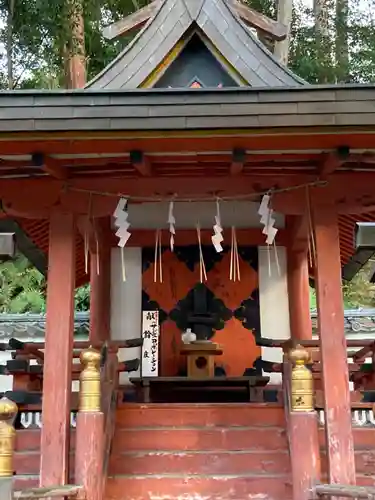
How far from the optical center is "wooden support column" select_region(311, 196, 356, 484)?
4953 mm

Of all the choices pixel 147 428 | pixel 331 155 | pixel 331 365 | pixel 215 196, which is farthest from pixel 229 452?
pixel 331 155

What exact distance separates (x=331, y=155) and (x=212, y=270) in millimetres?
4003

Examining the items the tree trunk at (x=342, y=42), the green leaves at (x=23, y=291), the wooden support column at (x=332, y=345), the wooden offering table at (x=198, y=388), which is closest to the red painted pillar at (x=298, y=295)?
the wooden offering table at (x=198, y=388)

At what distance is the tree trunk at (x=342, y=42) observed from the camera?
56.6 ft

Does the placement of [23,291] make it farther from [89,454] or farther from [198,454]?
[89,454]

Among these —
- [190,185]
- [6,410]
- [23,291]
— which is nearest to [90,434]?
[6,410]

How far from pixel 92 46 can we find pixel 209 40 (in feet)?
35.7

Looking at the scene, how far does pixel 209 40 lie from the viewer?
665 centimetres

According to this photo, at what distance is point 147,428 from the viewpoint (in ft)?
20.2

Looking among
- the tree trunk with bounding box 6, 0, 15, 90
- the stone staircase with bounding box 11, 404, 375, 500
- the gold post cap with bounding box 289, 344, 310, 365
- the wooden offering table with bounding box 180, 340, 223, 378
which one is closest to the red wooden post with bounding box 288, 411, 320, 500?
the gold post cap with bounding box 289, 344, 310, 365

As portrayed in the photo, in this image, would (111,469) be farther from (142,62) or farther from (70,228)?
(142,62)

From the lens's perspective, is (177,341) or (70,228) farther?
(177,341)

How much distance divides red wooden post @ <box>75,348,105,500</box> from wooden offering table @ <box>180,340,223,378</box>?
111 inches

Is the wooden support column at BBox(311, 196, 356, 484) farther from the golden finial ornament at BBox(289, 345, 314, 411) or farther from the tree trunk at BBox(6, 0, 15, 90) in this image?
the tree trunk at BBox(6, 0, 15, 90)
